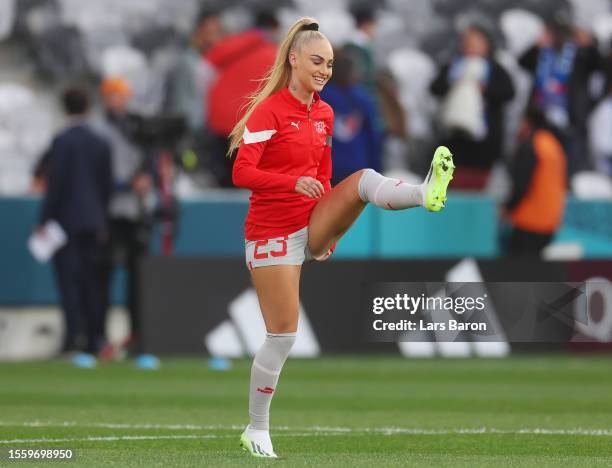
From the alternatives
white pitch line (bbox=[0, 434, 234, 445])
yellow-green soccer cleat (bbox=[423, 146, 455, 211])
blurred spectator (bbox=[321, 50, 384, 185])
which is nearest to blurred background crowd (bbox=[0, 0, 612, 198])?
blurred spectator (bbox=[321, 50, 384, 185])

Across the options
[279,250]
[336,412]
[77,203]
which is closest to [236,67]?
[77,203]

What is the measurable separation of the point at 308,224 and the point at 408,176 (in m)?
10.2

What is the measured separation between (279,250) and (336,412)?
365 centimetres

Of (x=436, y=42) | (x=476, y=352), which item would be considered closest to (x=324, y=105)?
(x=476, y=352)

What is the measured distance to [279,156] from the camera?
9336 mm

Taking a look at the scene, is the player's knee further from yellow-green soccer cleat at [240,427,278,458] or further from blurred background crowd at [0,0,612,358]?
blurred background crowd at [0,0,612,358]

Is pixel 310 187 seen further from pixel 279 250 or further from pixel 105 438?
pixel 105 438

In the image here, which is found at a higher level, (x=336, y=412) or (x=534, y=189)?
(x=534, y=189)

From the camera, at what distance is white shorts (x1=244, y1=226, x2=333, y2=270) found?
9273 millimetres

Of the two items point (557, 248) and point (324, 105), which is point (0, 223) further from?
point (324, 105)

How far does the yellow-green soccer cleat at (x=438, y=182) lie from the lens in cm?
871

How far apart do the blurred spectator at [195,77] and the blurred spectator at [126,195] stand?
80 cm

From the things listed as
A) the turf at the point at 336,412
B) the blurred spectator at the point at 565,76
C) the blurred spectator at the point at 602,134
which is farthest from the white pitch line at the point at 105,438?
the blurred spectator at the point at 602,134

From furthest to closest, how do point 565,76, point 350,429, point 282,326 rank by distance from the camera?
point 565,76
point 350,429
point 282,326
